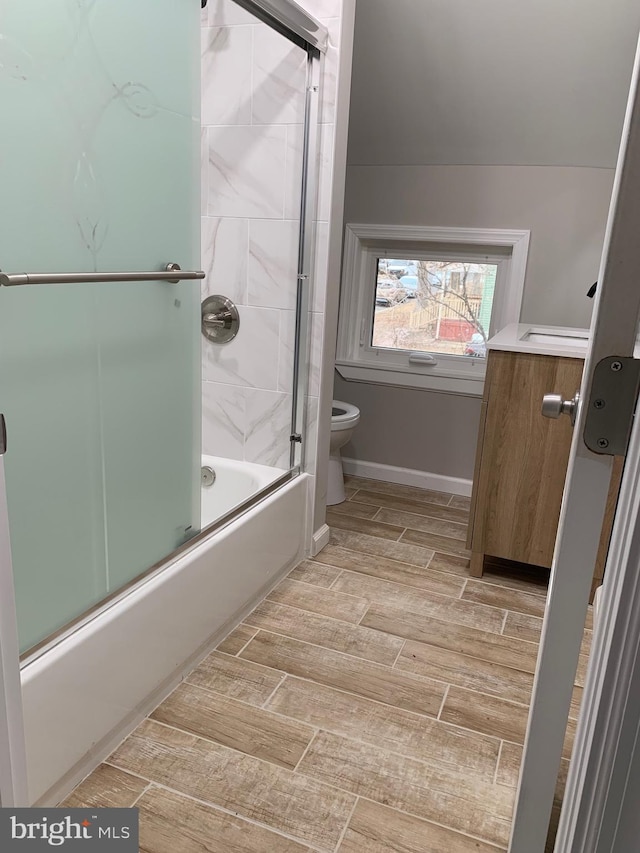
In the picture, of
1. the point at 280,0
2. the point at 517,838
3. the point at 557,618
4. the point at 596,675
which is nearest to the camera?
the point at 596,675

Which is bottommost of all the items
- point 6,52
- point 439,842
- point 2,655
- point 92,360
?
point 439,842

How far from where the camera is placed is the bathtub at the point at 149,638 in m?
1.42

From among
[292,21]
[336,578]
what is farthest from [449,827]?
[292,21]

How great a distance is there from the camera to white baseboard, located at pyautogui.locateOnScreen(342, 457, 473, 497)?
3543 mm

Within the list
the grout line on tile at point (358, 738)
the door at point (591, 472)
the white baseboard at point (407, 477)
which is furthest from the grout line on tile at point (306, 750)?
the white baseboard at point (407, 477)

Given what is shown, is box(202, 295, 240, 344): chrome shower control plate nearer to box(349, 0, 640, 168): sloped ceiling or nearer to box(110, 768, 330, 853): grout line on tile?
box(349, 0, 640, 168): sloped ceiling

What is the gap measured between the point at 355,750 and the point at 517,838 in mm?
591

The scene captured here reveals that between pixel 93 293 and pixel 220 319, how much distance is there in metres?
1.10

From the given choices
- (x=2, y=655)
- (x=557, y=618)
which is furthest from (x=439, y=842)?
(x=2, y=655)

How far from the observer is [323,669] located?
202 centimetres

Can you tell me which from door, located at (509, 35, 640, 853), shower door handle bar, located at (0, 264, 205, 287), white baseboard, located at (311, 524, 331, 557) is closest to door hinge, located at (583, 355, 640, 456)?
door, located at (509, 35, 640, 853)

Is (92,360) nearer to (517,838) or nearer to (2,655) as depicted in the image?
(2,655)

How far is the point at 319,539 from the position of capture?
2.78m

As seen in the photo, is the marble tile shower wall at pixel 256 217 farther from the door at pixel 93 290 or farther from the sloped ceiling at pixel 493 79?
the door at pixel 93 290
